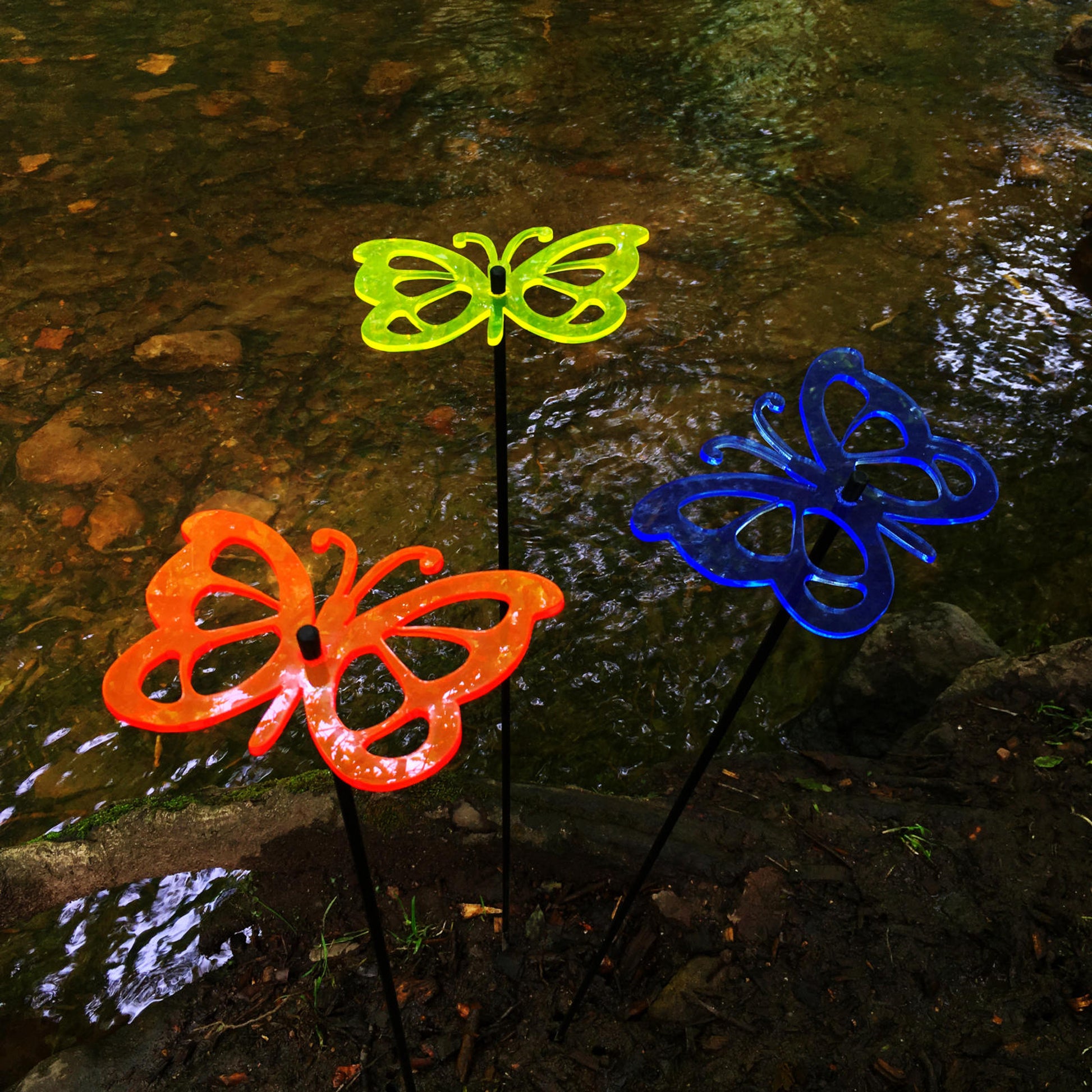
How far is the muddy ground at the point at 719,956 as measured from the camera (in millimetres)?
1520

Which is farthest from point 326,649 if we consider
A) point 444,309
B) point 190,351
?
point 444,309

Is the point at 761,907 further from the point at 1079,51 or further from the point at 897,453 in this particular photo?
the point at 1079,51

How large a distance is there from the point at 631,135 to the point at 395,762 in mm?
4888

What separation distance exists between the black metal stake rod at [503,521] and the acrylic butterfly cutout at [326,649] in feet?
0.46

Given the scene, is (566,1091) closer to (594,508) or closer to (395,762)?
(395,762)

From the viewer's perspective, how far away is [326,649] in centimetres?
99

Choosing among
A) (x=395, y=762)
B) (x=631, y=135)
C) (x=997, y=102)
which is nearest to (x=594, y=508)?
(x=395, y=762)

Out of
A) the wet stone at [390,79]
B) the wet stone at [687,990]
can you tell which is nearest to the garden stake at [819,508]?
the wet stone at [687,990]

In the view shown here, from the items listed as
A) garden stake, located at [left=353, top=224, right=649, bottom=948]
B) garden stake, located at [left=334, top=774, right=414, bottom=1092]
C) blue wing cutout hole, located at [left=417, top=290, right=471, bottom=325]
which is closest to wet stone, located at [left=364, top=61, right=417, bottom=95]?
blue wing cutout hole, located at [left=417, top=290, right=471, bottom=325]

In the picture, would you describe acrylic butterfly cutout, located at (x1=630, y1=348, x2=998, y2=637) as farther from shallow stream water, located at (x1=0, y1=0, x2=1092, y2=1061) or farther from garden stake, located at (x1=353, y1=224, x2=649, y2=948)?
shallow stream water, located at (x1=0, y1=0, x2=1092, y2=1061)

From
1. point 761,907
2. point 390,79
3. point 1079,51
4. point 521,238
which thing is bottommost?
point 761,907

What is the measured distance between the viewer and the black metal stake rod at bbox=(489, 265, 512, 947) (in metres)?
1.20

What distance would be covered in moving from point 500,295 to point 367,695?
1482 mm

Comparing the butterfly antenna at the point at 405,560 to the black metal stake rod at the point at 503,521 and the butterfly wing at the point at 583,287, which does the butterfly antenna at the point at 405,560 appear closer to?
the black metal stake rod at the point at 503,521
